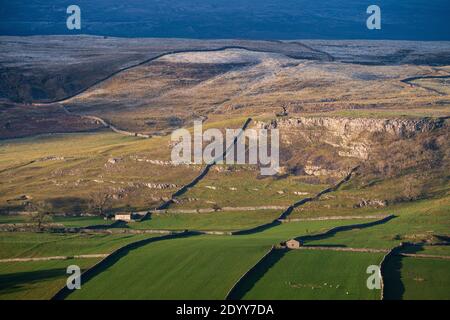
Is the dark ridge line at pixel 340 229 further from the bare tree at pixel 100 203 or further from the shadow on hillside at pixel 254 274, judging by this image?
the bare tree at pixel 100 203

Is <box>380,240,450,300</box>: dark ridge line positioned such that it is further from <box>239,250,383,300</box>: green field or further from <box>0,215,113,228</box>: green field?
<box>0,215,113,228</box>: green field

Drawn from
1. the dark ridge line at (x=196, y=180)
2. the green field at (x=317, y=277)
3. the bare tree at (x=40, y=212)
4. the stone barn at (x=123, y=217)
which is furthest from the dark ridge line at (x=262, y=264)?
the bare tree at (x=40, y=212)

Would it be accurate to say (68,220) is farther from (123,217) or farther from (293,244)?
(293,244)

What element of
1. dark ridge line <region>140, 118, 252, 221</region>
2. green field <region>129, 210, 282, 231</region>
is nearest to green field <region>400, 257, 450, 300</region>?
Answer: green field <region>129, 210, 282, 231</region>

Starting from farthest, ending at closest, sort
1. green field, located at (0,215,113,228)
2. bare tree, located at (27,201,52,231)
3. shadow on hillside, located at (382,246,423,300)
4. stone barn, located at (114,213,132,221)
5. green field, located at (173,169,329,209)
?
green field, located at (173,169,329,209) < stone barn, located at (114,213,132,221) < green field, located at (0,215,113,228) < bare tree, located at (27,201,52,231) < shadow on hillside, located at (382,246,423,300)

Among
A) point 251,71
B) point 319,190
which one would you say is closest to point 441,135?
point 319,190

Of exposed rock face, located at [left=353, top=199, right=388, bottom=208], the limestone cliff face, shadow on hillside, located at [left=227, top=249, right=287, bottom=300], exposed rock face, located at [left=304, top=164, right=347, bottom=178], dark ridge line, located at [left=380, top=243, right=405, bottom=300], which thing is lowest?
shadow on hillside, located at [left=227, top=249, right=287, bottom=300]
